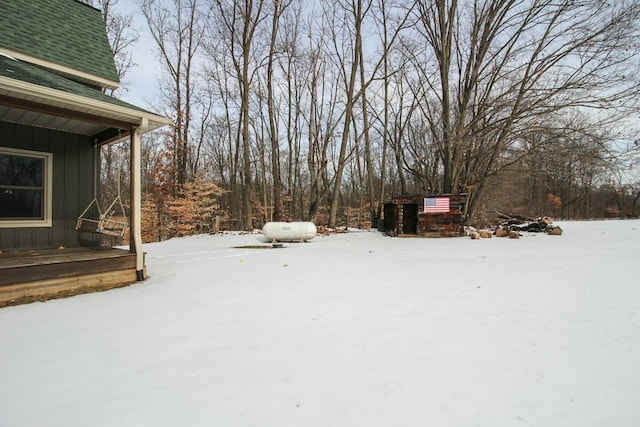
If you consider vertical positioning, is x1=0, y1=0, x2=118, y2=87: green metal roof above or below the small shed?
above

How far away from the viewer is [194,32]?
16266mm

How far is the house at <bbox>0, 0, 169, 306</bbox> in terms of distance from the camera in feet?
13.0

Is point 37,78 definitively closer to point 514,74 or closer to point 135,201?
point 135,201

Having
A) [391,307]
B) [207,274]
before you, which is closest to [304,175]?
[207,274]

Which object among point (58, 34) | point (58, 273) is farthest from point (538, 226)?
point (58, 34)

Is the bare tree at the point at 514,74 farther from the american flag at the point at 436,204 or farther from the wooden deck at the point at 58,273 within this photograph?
the wooden deck at the point at 58,273

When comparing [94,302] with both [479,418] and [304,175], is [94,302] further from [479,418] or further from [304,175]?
[304,175]

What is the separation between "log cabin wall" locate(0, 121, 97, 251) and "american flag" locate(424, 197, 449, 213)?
29.6 feet

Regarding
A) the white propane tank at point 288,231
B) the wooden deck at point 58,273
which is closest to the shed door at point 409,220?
the white propane tank at point 288,231

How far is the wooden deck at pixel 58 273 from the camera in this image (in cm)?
371

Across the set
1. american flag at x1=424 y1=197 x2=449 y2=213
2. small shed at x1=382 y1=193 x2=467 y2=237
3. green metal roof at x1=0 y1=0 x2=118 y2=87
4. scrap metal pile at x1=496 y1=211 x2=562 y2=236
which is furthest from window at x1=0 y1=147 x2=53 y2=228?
scrap metal pile at x1=496 y1=211 x2=562 y2=236

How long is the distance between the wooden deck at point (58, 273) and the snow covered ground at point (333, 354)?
0.39 metres

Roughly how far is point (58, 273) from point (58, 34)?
15.4ft

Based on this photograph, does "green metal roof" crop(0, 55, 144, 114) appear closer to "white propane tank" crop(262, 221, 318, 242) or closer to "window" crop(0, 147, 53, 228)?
"window" crop(0, 147, 53, 228)
